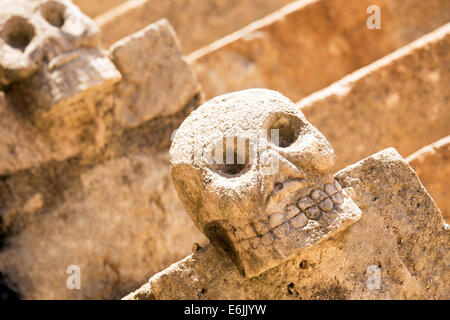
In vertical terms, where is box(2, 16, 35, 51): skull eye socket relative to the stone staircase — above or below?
above

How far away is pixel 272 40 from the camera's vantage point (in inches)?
141

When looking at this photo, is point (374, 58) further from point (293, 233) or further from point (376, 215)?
point (293, 233)

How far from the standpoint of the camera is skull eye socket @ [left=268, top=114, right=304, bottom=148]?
63.7 inches

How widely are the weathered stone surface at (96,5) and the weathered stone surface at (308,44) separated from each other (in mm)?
2562

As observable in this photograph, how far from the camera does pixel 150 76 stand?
2713 mm

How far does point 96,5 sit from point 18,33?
3482 millimetres

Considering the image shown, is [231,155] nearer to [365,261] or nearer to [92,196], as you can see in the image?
[365,261]

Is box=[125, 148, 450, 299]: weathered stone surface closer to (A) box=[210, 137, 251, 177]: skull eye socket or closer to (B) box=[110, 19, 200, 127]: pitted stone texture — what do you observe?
(A) box=[210, 137, 251, 177]: skull eye socket

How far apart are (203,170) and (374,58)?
272 cm

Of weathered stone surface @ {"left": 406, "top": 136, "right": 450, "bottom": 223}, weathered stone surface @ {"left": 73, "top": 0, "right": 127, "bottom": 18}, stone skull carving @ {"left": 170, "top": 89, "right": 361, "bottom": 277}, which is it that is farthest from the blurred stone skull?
weathered stone surface @ {"left": 73, "top": 0, "right": 127, "bottom": 18}

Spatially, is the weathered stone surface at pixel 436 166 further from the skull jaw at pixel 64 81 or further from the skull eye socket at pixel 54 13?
the skull eye socket at pixel 54 13

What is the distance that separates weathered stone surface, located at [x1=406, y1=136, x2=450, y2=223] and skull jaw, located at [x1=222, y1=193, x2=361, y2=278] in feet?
2.65
